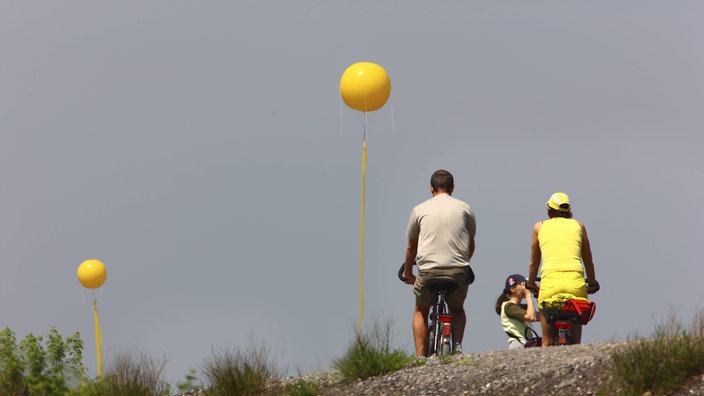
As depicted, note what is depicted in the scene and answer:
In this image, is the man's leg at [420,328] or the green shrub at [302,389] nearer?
the green shrub at [302,389]

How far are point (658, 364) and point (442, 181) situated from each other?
124 inches

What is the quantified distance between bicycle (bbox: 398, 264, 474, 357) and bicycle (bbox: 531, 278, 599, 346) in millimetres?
846

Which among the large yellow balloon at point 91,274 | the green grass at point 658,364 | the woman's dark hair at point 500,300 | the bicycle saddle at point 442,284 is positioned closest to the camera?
the green grass at point 658,364

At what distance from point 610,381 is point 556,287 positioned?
5.46 ft

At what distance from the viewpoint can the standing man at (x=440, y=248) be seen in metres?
11.8

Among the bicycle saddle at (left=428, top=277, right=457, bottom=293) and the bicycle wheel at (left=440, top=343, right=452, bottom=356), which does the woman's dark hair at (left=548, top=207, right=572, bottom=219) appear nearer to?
the bicycle saddle at (left=428, top=277, right=457, bottom=293)

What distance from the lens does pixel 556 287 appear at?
11.5 metres

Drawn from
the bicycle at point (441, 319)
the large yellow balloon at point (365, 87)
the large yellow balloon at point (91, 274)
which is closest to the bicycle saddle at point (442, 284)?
the bicycle at point (441, 319)

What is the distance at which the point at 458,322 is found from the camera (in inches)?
476

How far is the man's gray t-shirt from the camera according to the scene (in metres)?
11.8

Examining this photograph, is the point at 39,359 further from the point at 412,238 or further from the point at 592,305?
the point at 592,305

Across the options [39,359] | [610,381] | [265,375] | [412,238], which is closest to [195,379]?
[265,375]

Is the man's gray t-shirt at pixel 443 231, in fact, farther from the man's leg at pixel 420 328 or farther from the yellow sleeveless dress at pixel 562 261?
the yellow sleeveless dress at pixel 562 261

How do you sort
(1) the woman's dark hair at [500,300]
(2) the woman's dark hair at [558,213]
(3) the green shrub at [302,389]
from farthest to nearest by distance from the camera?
(1) the woman's dark hair at [500,300], (2) the woman's dark hair at [558,213], (3) the green shrub at [302,389]
